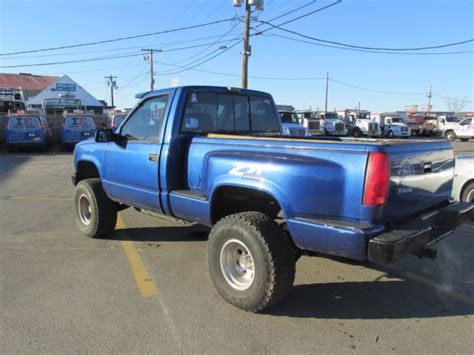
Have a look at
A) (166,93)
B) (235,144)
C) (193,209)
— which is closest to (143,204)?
(193,209)

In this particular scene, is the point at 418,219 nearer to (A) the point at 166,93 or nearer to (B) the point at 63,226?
(A) the point at 166,93

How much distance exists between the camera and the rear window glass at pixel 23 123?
20.9 metres

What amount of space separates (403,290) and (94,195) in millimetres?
4005

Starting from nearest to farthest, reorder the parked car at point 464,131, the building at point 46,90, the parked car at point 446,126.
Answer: the parked car at point 464,131
the parked car at point 446,126
the building at point 46,90

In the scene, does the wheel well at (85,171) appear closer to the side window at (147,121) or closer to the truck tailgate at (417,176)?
the side window at (147,121)

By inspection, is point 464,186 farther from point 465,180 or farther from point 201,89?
point 201,89

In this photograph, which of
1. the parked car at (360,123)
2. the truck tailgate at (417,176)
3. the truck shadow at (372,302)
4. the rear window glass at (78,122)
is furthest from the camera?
the parked car at (360,123)

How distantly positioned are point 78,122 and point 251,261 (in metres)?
20.2

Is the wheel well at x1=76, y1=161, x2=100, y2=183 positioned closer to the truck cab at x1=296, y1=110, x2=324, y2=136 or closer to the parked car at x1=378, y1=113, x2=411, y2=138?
the truck cab at x1=296, y1=110, x2=324, y2=136

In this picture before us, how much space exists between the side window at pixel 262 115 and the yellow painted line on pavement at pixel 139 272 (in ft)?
6.98

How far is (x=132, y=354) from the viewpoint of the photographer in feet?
10.8

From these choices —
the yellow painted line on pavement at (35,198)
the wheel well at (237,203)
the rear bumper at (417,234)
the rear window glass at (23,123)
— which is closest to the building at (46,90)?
the rear window glass at (23,123)

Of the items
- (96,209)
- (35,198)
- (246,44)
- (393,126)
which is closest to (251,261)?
(96,209)

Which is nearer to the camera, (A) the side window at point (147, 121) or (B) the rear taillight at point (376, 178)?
(B) the rear taillight at point (376, 178)
